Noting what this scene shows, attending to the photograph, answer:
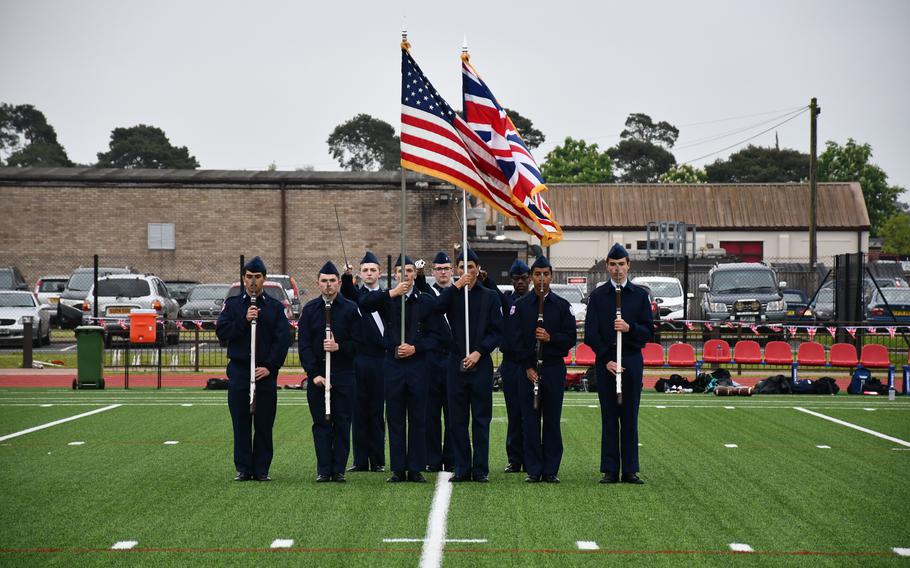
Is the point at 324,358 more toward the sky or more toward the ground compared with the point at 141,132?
more toward the ground

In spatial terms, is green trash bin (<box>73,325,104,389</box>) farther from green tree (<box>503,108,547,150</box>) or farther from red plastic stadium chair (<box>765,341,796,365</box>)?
green tree (<box>503,108,547,150</box>)

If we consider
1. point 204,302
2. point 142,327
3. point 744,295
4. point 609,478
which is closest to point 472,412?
point 609,478

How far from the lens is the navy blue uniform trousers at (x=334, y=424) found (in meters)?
11.7

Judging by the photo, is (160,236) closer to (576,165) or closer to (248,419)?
(248,419)

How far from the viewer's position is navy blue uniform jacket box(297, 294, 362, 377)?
39.5 feet

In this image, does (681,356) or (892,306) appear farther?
(892,306)

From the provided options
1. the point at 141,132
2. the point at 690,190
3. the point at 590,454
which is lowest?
the point at 590,454

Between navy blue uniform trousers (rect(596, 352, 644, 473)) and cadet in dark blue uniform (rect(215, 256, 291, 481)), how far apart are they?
309 centimetres

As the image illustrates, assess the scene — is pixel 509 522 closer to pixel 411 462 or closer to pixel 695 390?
pixel 411 462

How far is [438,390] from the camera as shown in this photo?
1235cm

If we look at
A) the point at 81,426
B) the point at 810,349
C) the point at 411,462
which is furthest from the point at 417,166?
the point at 810,349

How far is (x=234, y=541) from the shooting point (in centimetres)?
877

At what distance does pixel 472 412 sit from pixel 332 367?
1.45 m

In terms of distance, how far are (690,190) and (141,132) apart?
62220 millimetres
